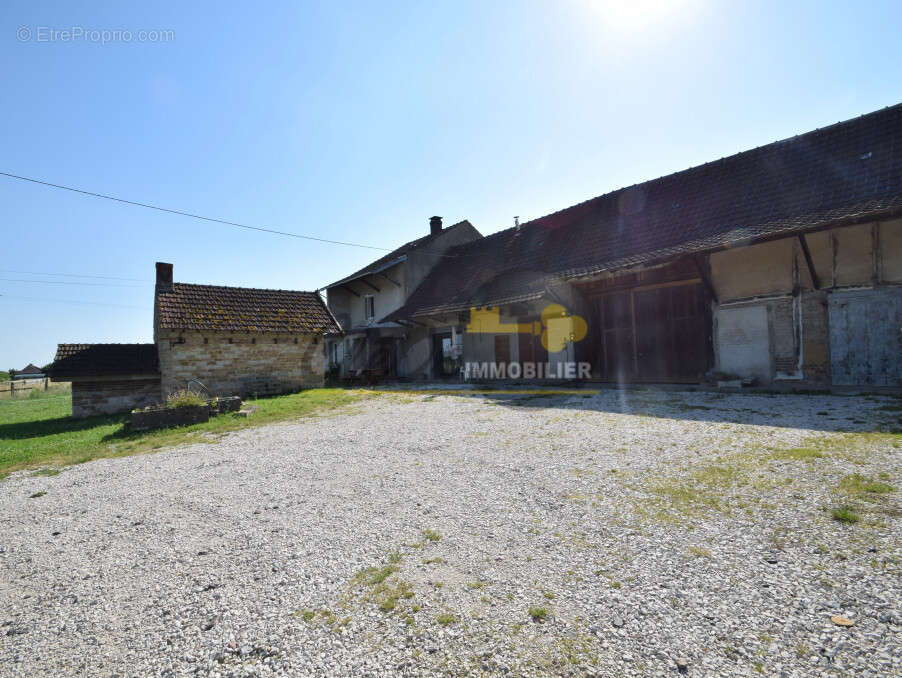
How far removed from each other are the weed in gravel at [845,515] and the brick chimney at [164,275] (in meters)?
18.1

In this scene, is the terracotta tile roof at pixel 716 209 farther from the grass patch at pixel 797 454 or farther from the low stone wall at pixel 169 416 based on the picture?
the low stone wall at pixel 169 416

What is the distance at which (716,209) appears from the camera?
1118cm

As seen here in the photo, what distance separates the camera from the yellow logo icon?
42.1 ft

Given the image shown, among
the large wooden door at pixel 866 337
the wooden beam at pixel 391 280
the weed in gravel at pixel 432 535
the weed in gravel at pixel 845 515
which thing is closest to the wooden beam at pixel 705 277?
the large wooden door at pixel 866 337

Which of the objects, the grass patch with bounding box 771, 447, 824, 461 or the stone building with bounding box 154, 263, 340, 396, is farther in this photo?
the stone building with bounding box 154, 263, 340, 396

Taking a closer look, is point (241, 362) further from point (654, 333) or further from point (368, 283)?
point (654, 333)


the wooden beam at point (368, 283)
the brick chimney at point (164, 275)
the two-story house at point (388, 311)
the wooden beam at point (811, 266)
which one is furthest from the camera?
the wooden beam at point (368, 283)

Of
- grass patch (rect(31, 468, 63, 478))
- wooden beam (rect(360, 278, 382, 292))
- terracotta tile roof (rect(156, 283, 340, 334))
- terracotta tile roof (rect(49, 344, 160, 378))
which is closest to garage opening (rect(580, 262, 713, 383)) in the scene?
terracotta tile roof (rect(156, 283, 340, 334))

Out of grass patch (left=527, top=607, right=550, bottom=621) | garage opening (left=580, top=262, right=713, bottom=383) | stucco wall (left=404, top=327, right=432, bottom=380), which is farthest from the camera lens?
stucco wall (left=404, top=327, right=432, bottom=380)

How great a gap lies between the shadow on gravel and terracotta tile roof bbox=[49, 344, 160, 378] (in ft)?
38.8

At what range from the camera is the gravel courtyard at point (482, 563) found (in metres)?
2.04

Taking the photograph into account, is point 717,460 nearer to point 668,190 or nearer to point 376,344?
point 668,190

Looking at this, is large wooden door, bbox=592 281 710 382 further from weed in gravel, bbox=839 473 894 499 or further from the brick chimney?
the brick chimney

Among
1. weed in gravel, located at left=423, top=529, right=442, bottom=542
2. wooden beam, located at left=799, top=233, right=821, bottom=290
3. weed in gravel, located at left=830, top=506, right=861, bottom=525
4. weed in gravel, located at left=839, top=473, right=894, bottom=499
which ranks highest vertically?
wooden beam, located at left=799, top=233, right=821, bottom=290
